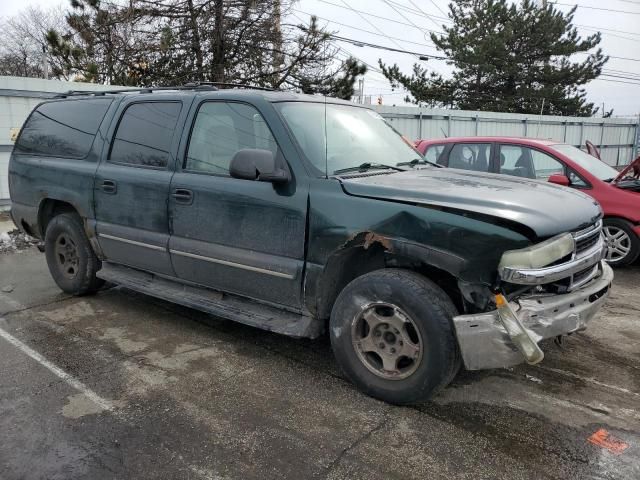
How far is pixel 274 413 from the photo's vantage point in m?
3.25

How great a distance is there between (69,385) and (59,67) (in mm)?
14143

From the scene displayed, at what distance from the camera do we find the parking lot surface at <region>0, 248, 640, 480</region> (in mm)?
2750

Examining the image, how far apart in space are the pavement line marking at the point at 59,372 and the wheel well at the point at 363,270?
149cm

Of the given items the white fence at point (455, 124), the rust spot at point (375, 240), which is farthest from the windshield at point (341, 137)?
the white fence at point (455, 124)

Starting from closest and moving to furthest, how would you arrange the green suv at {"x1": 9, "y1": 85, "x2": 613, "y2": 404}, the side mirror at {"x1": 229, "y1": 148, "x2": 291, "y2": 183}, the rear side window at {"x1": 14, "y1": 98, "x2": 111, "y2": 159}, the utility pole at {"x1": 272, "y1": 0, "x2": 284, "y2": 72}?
the green suv at {"x1": 9, "y1": 85, "x2": 613, "y2": 404}
the side mirror at {"x1": 229, "y1": 148, "x2": 291, "y2": 183}
the rear side window at {"x1": 14, "y1": 98, "x2": 111, "y2": 159}
the utility pole at {"x1": 272, "y1": 0, "x2": 284, "y2": 72}

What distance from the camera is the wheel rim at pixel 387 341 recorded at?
320cm

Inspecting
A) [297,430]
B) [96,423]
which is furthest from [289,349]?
[96,423]

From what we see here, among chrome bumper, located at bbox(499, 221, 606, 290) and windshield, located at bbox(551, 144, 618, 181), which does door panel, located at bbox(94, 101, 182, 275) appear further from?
windshield, located at bbox(551, 144, 618, 181)

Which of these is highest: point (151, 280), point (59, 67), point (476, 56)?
point (476, 56)

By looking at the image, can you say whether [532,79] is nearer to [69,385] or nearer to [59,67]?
[59,67]

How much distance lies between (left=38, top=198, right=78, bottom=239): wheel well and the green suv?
A: 302mm

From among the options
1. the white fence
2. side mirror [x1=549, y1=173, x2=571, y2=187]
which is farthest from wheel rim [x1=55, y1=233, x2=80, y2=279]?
side mirror [x1=549, y1=173, x2=571, y2=187]

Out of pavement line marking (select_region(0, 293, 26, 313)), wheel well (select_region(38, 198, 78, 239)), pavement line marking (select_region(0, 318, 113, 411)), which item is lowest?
pavement line marking (select_region(0, 293, 26, 313))

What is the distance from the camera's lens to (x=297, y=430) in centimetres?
307
